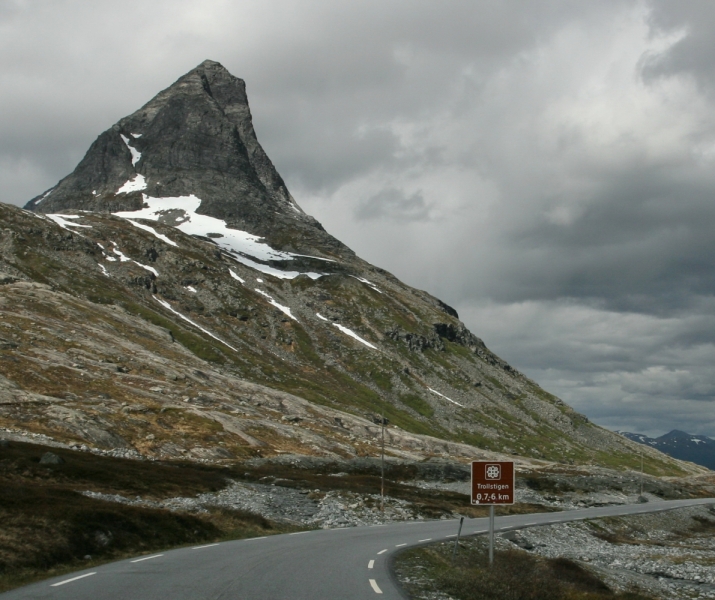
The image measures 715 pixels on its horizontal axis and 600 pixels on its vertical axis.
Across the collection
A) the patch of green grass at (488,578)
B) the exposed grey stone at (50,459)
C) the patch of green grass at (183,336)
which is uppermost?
the patch of green grass at (183,336)

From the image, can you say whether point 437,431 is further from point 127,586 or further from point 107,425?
point 127,586

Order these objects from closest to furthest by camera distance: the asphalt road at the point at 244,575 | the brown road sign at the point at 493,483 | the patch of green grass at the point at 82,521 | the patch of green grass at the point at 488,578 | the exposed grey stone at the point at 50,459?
the asphalt road at the point at 244,575, the patch of green grass at the point at 488,578, the brown road sign at the point at 493,483, the patch of green grass at the point at 82,521, the exposed grey stone at the point at 50,459

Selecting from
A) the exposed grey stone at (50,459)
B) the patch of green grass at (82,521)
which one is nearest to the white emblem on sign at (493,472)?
the patch of green grass at (82,521)

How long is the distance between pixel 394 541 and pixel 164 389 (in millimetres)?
84918

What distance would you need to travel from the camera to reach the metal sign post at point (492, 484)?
25547mm

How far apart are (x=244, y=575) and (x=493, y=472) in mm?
10194

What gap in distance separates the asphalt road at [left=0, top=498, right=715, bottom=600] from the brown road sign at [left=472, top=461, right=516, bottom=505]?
15.4ft

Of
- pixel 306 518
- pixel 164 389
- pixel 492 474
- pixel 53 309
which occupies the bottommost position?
pixel 306 518

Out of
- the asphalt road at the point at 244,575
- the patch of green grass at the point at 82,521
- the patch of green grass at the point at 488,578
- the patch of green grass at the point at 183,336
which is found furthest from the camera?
the patch of green grass at the point at 183,336

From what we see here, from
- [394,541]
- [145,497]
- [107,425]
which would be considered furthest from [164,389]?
[394,541]

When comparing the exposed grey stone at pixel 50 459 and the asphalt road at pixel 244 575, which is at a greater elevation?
the exposed grey stone at pixel 50 459

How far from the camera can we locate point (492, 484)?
1018 inches

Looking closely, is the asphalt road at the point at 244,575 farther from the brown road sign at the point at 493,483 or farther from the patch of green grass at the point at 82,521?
the brown road sign at the point at 493,483

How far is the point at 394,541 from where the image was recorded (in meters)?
39.0
